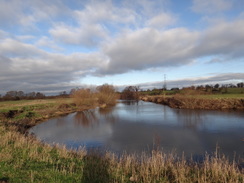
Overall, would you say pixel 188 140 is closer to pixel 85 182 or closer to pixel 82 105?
pixel 85 182

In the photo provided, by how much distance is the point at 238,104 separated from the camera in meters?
23.5

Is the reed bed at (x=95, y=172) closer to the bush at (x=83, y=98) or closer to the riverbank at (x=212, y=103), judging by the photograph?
the riverbank at (x=212, y=103)

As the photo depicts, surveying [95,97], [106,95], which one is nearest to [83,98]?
[95,97]

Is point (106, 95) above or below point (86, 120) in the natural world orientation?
above

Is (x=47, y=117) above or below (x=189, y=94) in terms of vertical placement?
below

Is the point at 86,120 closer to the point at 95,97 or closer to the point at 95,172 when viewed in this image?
the point at 95,172

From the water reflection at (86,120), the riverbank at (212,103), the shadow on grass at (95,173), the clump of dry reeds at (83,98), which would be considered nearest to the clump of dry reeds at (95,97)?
the clump of dry reeds at (83,98)

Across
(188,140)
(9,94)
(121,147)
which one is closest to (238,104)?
(188,140)

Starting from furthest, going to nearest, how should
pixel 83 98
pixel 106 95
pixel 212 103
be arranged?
1. pixel 106 95
2. pixel 83 98
3. pixel 212 103

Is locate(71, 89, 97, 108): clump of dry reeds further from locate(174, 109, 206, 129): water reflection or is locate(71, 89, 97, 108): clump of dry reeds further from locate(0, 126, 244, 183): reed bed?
locate(0, 126, 244, 183): reed bed

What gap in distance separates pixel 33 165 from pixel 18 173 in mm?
658

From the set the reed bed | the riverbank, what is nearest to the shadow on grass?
the reed bed

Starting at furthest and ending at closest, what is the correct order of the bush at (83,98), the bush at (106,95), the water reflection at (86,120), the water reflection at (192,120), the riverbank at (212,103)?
1. the bush at (106,95)
2. the bush at (83,98)
3. the riverbank at (212,103)
4. the water reflection at (86,120)
5. the water reflection at (192,120)

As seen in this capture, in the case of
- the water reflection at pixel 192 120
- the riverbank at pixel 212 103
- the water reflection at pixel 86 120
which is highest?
the riverbank at pixel 212 103
